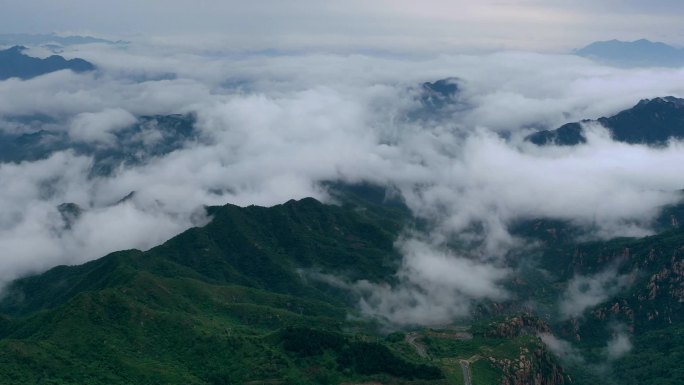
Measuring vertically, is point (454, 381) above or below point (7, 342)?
below

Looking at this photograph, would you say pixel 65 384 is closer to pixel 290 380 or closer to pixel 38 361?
pixel 38 361

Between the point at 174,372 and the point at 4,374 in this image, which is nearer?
the point at 4,374

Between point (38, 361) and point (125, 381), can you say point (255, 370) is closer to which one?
point (125, 381)

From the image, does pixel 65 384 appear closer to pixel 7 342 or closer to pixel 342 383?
pixel 7 342

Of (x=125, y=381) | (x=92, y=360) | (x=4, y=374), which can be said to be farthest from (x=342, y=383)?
(x=4, y=374)

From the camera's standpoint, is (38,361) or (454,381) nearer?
(38,361)

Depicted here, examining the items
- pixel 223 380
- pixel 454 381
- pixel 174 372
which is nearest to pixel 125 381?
pixel 174 372

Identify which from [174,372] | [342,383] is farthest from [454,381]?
[174,372]
